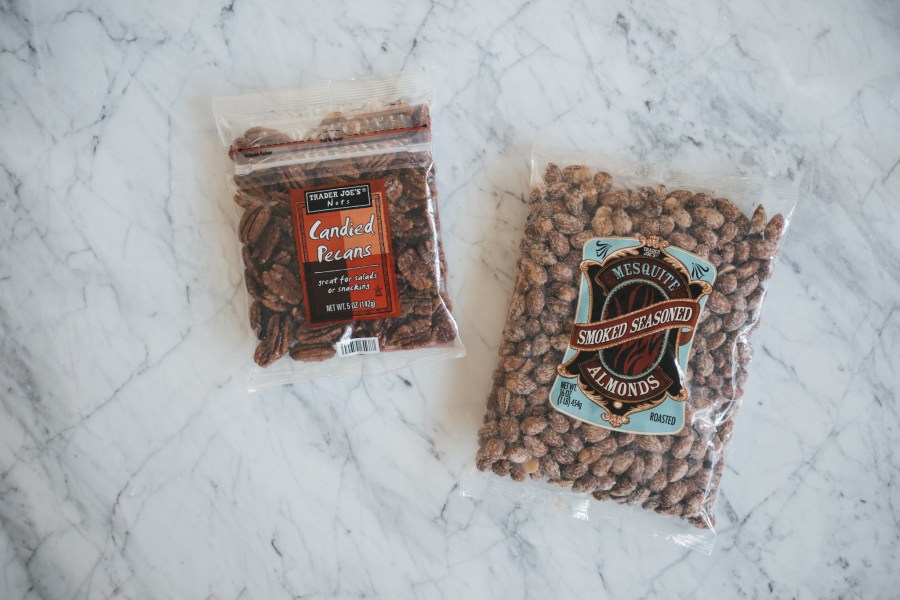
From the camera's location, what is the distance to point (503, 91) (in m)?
1.09

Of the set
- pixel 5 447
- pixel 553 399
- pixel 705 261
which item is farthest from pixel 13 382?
pixel 705 261

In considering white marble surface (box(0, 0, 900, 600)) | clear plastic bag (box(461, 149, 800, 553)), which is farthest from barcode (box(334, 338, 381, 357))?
clear plastic bag (box(461, 149, 800, 553))

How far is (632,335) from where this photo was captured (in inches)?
38.2

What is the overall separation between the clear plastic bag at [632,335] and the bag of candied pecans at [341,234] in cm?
17

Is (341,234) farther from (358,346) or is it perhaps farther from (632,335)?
(632,335)

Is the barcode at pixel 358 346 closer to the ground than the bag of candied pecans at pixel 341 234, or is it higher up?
closer to the ground

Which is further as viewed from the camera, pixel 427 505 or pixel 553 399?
pixel 427 505

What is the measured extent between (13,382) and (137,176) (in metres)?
0.43

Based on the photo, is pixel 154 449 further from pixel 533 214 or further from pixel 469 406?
pixel 533 214

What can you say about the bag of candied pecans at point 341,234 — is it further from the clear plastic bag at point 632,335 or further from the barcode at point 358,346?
the clear plastic bag at point 632,335

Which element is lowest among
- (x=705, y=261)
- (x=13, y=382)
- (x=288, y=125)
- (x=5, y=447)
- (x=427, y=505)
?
(x=427, y=505)

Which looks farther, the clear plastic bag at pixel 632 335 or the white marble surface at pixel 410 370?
the white marble surface at pixel 410 370

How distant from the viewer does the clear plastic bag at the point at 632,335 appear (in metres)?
0.97

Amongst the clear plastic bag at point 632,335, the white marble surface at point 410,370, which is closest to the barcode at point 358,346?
the white marble surface at point 410,370
